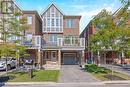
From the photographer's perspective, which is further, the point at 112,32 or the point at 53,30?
the point at 53,30

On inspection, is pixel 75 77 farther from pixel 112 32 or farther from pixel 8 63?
pixel 8 63

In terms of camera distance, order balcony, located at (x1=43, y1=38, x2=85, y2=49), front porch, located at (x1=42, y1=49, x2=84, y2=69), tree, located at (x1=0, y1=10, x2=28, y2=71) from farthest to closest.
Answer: front porch, located at (x1=42, y1=49, x2=84, y2=69) < balcony, located at (x1=43, y1=38, x2=85, y2=49) < tree, located at (x1=0, y1=10, x2=28, y2=71)

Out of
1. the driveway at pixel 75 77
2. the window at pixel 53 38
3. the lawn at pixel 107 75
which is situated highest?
the window at pixel 53 38

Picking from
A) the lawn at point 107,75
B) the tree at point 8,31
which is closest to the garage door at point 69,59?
the lawn at point 107,75

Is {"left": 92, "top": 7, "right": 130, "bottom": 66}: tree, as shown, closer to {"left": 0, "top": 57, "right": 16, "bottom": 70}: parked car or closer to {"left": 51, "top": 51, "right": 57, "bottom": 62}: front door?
{"left": 0, "top": 57, "right": 16, "bottom": 70}: parked car

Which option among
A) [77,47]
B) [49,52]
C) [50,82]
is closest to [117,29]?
[50,82]

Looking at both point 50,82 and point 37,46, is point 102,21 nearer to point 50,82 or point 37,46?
point 50,82

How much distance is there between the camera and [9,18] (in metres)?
24.0

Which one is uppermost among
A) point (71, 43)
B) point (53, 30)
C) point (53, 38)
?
point (53, 30)

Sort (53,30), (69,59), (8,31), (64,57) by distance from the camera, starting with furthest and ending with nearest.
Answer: (64,57)
(69,59)
(53,30)
(8,31)

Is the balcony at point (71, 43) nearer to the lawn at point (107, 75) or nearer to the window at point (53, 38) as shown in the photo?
the window at point (53, 38)

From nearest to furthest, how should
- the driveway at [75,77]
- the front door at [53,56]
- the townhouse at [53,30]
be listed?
the driveway at [75,77]
the townhouse at [53,30]
the front door at [53,56]

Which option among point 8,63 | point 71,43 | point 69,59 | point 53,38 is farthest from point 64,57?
point 8,63

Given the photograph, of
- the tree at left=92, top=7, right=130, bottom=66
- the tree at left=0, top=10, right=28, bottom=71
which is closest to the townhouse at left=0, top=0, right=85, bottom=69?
the tree at left=92, top=7, right=130, bottom=66
